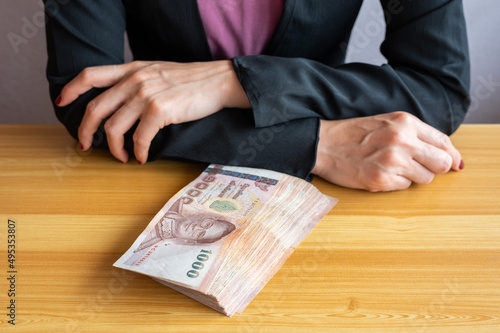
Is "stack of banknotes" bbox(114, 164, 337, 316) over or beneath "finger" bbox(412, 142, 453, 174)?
over

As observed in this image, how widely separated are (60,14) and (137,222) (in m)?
0.49

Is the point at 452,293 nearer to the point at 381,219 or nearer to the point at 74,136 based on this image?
the point at 381,219

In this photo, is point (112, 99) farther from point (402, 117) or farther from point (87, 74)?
point (402, 117)

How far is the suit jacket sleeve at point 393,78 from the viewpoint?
90cm

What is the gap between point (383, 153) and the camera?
862 mm

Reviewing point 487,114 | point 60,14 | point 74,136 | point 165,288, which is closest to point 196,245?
point 165,288

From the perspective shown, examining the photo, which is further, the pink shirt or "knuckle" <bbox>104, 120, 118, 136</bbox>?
the pink shirt

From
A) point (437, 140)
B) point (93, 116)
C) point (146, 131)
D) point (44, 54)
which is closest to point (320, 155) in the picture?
point (437, 140)

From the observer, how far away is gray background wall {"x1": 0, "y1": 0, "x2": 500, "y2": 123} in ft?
5.84

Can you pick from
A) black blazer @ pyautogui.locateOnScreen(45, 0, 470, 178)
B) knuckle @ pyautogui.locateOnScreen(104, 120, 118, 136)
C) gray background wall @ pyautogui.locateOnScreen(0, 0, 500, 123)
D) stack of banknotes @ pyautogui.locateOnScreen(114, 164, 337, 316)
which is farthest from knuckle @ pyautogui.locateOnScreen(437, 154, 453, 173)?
gray background wall @ pyautogui.locateOnScreen(0, 0, 500, 123)

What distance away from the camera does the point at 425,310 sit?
603mm

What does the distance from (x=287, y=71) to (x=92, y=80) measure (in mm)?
379

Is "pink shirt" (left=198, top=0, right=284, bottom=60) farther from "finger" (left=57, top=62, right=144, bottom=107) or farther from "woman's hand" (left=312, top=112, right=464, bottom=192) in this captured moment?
"woman's hand" (left=312, top=112, right=464, bottom=192)

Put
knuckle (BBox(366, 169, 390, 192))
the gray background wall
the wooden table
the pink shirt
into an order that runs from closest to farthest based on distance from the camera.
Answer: the wooden table
knuckle (BBox(366, 169, 390, 192))
the pink shirt
the gray background wall
